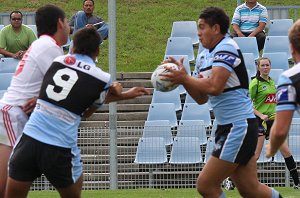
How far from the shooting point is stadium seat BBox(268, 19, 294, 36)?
18.7 meters

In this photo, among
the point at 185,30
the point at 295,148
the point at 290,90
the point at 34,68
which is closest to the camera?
the point at 290,90

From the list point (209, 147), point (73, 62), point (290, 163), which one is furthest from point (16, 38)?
point (73, 62)

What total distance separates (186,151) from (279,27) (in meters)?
5.26

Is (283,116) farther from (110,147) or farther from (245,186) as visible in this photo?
(110,147)

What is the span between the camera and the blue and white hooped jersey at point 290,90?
21.2 ft

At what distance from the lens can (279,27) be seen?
18.8m

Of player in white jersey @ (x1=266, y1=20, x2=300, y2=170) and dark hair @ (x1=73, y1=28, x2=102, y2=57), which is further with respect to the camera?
dark hair @ (x1=73, y1=28, x2=102, y2=57)

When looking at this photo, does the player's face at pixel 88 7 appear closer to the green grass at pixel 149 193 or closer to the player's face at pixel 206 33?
the green grass at pixel 149 193

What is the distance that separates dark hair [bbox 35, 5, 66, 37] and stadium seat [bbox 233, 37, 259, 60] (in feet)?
30.2

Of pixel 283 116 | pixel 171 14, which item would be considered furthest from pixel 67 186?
pixel 171 14

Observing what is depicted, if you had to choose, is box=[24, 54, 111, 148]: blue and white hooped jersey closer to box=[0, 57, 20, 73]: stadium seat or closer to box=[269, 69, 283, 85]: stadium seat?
box=[269, 69, 283, 85]: stadium seat

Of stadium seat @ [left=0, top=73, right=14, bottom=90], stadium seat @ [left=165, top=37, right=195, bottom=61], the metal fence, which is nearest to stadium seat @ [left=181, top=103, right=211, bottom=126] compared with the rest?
the metal fence

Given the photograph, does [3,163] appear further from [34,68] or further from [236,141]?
[236,141]

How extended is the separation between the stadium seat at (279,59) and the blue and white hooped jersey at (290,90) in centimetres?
1037
